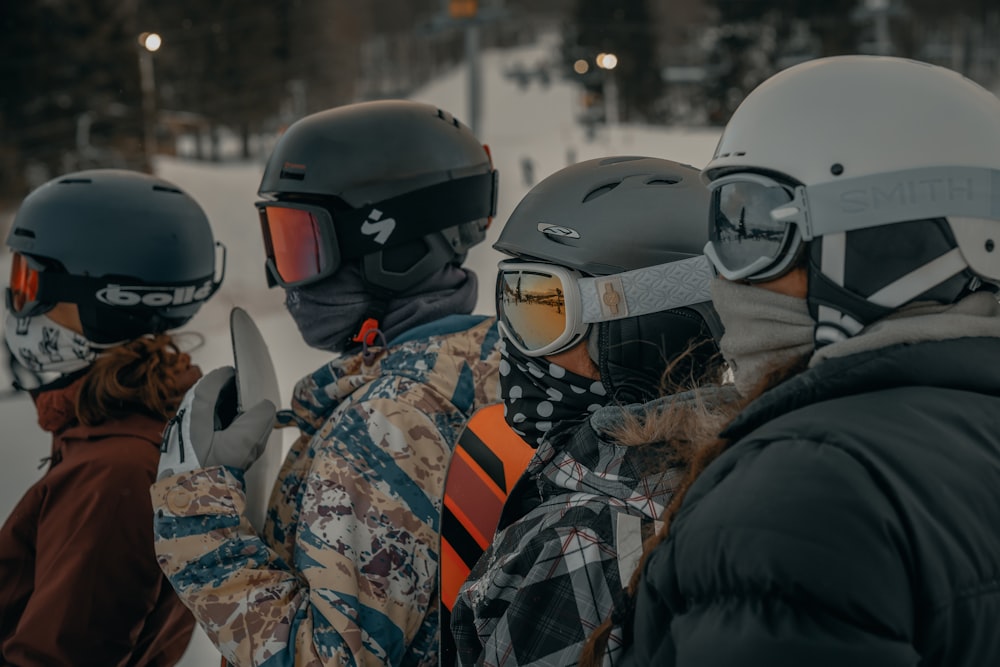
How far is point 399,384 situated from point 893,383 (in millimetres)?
1237

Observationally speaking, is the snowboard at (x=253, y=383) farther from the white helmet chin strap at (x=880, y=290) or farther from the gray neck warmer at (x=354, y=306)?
the white helmet chin strap at (x=880, y=290)

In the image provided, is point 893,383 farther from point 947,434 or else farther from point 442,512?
point 442,512

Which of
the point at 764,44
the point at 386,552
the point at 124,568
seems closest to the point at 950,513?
the point at 386,552

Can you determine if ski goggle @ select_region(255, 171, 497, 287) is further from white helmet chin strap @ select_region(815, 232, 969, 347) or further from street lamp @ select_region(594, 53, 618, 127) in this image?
street lamp @ select_region(594, 53, 618, 127)

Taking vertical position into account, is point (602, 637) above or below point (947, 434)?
below

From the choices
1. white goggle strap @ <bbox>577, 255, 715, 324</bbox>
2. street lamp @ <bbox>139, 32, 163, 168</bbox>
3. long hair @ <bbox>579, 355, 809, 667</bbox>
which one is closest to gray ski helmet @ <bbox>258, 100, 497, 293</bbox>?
white goggle strap @ <bbox>577, 255, 715, 324</bbox>

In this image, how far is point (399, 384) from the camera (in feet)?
7.16

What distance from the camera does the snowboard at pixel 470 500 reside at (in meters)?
1.97

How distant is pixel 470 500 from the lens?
1986mm

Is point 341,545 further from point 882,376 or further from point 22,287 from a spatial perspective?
point 22,287

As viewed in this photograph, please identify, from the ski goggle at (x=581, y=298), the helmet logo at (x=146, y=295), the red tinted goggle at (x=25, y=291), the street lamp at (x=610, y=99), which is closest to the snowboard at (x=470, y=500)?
the ski goggle at (x=581, y=298)

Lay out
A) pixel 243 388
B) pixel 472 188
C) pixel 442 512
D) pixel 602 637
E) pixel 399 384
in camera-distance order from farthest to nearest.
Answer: pixel 472 188, pixel 243 388, pixel 399 384, pixel 442 512, pixel 602 637

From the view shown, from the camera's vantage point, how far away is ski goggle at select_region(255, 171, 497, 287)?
2.52 metres

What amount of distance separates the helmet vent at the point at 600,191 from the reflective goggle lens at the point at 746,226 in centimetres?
53
